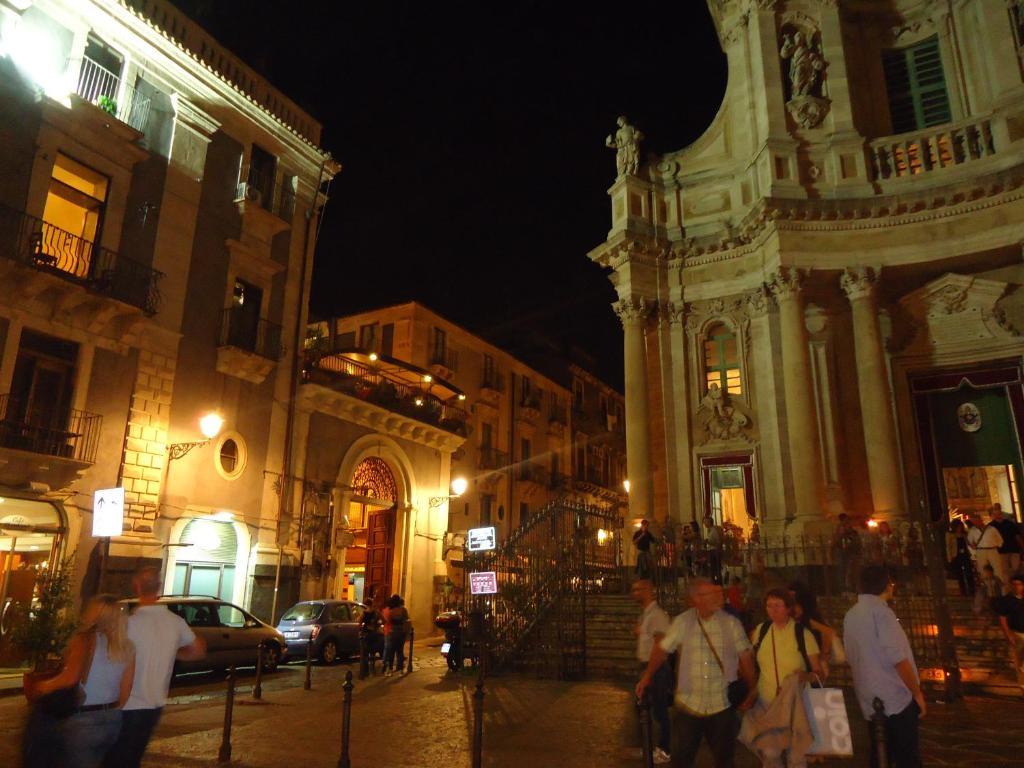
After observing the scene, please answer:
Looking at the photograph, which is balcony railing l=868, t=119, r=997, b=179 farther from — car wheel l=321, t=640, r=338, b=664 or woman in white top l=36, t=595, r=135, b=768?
woman in white top l=36, t=595, r=135, b=768

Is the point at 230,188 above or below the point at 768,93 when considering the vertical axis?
below

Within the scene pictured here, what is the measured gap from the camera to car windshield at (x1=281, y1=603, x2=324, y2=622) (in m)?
18.2

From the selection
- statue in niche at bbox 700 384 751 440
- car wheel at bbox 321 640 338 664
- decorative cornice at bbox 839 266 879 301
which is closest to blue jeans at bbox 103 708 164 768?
car wheel at bbox 321 640 338 664

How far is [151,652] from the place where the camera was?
5074 mm

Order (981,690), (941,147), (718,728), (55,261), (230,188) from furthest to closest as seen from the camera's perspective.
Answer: (230,188) < (941,147) < (55,261) < (981,690) < (718,728)

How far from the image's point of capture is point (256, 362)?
70.2 ft

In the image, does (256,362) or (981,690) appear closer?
(981,690)

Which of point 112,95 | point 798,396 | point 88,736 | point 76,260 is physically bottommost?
point 88,736

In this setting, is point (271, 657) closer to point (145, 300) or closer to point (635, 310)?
point (145, 300)

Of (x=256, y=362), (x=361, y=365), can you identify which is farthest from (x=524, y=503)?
(x=256, y=362)

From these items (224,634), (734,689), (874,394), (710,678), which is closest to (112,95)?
(224,634)

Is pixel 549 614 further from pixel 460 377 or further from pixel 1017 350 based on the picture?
pixel 460 377

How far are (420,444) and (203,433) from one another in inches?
424

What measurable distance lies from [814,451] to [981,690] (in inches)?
326
